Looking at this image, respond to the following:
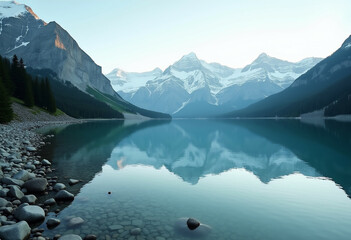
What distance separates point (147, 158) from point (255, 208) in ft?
72.9

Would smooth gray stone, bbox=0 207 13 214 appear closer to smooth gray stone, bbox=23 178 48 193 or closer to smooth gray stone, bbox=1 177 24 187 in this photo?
smooth gray stone, bbox=23 178 48 193

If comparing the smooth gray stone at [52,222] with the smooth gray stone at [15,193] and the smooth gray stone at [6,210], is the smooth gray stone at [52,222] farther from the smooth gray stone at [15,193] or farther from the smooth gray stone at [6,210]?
the smooth gray stone at [15,193]

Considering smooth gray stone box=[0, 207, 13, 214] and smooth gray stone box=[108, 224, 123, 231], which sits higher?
smooth gray stone box=[108, 224, 123, 231]

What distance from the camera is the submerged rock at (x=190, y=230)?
11.0 metres

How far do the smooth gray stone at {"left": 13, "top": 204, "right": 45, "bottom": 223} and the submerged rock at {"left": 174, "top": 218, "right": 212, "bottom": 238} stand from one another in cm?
708

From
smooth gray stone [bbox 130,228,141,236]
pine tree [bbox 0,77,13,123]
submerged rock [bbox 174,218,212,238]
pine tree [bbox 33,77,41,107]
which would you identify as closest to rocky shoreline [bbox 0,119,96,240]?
smooth gray stone [bbox 130,228,141,236]

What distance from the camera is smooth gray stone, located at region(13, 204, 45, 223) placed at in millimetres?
11278

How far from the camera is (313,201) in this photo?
16.4 meters

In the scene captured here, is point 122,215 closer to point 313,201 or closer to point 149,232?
point 149,232

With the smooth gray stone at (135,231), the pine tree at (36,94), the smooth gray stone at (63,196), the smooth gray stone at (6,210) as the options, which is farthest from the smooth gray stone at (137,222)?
the pine tree at (36,94)

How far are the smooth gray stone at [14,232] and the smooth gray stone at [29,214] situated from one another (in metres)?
1.50

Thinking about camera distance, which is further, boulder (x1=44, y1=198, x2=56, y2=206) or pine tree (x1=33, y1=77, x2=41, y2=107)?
pine tree (x1=33, y1=77, x2=41, y2=107)

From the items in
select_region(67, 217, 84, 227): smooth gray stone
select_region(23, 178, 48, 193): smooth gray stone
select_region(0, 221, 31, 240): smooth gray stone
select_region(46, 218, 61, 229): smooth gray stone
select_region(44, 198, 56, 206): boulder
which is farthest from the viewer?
select_region(23, 178, 48, 193): smooth gray stone

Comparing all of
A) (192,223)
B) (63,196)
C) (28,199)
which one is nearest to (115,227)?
(192,223)
